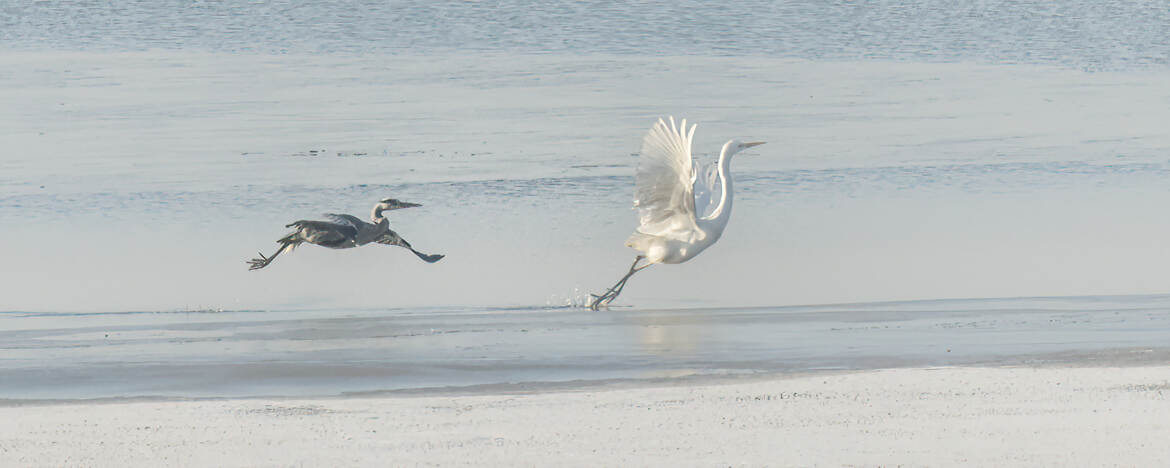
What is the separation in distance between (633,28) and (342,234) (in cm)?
2711

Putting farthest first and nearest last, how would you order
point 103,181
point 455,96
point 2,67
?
1. point 2,67
2. point 455,96
3. point 103,181

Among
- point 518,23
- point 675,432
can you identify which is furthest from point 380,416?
point 518,23

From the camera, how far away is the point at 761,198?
66.6 feet

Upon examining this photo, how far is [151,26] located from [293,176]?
2209 centimetres

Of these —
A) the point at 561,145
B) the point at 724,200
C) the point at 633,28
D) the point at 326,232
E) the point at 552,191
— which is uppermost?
the point at 724,200

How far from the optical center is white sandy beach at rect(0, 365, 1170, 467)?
8078 millimetres

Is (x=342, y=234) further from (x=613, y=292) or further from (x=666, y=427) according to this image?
(x=666, y=427)

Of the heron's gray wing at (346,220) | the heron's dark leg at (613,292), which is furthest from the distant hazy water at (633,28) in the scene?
the heron's gray wing at (346,220)

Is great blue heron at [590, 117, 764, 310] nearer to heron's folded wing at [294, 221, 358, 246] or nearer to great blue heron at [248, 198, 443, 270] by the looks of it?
great blue heron at [248, 198, 443, 270]

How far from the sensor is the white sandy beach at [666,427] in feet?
26.5

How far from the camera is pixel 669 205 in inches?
570

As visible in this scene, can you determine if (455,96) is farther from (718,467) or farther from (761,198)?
(718,467)

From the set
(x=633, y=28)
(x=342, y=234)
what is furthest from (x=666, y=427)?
(x=633, y=28)

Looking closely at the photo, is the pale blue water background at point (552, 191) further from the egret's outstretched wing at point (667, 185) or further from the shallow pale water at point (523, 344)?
the egret's outstretched wing at point (667, 185)
